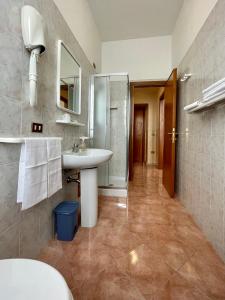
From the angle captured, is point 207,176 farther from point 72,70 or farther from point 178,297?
point 72,70

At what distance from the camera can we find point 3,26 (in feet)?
3.13

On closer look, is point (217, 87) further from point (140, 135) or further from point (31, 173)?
point (140, 135)

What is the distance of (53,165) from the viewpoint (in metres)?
1.32

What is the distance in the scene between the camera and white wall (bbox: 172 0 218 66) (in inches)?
66.8

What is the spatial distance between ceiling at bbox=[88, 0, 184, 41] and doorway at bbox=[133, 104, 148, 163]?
2947 millimetres

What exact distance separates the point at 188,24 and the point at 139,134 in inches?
155

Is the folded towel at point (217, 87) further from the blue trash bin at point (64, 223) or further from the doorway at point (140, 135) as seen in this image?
the doorway at point (140, 135)

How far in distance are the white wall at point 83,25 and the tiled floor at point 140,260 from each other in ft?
7.09

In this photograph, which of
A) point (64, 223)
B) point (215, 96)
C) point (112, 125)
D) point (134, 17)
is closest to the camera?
point (215, 96)

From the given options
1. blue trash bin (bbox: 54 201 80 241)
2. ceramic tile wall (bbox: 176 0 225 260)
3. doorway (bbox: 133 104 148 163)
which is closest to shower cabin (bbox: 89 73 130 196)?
ceramic tile wall (bbox: 176 0 225 260)

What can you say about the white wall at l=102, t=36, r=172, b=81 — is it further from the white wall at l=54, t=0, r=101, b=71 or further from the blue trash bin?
the blue trash bin

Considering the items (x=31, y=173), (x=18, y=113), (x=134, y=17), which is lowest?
(x=31, y=173)

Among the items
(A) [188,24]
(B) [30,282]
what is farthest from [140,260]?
(A) [188,24]

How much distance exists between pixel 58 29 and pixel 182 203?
2494 mm
